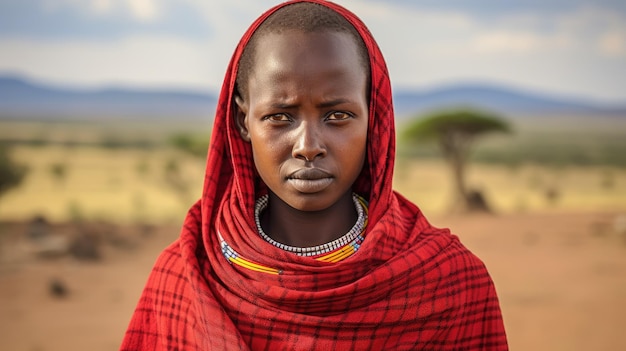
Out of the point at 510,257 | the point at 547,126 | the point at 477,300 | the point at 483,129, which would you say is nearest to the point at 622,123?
the point at 547,126

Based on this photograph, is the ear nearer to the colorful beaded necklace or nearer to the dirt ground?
the colorful beaded necklace

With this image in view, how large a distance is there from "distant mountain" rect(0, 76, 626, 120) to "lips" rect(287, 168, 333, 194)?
36.4 m

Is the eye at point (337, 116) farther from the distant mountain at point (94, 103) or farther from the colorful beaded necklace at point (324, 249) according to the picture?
the distant mountain at point (94, 103)

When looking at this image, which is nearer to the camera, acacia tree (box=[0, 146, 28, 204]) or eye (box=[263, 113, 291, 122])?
eye (box=[263, 113, 291, 122])

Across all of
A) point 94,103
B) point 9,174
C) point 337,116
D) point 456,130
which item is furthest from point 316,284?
point 94,103

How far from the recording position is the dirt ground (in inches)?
269

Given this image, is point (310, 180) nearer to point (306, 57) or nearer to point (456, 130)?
point (306, 57)

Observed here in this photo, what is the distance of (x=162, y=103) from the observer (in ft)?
165

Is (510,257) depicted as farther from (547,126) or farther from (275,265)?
(547,126)

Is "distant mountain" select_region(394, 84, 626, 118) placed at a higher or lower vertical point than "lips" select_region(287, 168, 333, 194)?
higher

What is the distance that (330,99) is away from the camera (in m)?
1.71

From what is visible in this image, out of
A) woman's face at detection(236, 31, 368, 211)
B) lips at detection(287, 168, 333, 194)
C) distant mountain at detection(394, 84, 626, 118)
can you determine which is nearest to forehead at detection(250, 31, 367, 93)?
woman's face at detection(236, 31, 368, 211)

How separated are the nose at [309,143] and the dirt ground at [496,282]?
537 centimetres

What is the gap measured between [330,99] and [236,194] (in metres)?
0.45
